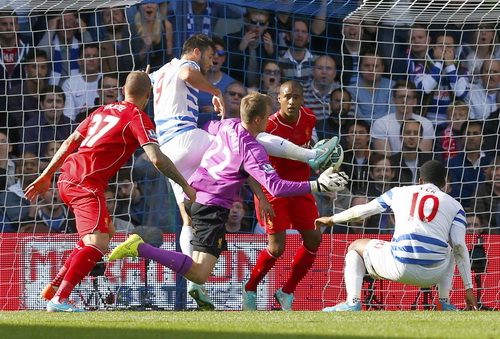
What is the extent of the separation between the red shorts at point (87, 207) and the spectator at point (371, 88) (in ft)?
14.4

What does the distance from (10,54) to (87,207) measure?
4.20 meters

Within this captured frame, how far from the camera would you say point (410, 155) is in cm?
989

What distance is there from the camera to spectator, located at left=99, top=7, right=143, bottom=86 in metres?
9.63

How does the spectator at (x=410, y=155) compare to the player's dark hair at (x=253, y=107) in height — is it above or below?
below

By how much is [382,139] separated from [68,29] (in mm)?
3771

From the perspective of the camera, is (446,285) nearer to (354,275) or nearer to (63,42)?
(354,275)

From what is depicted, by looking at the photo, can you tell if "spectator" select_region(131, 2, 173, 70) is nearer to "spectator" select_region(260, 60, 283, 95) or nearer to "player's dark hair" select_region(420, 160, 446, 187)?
"spectator" select_region(260, 60, 283, 95)

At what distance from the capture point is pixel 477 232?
32.1ft

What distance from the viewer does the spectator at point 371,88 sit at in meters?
10.0

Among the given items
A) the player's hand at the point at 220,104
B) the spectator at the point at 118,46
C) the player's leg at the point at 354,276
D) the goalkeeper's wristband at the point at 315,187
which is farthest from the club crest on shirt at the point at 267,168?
the spectator at the point at 118,46

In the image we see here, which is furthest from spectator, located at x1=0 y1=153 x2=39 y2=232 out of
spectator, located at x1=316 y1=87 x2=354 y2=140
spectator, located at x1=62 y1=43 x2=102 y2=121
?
spectator, located at x1=316 y1=87 x2=354 y2=140

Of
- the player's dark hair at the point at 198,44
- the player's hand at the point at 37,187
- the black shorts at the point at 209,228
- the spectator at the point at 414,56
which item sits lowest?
the black shorts at the point at 209,228

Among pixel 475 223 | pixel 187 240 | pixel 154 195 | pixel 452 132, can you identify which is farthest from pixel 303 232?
pixel 452 132

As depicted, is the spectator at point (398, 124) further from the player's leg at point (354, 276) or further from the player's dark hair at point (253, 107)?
the player's dark hair at point (253, 107)
